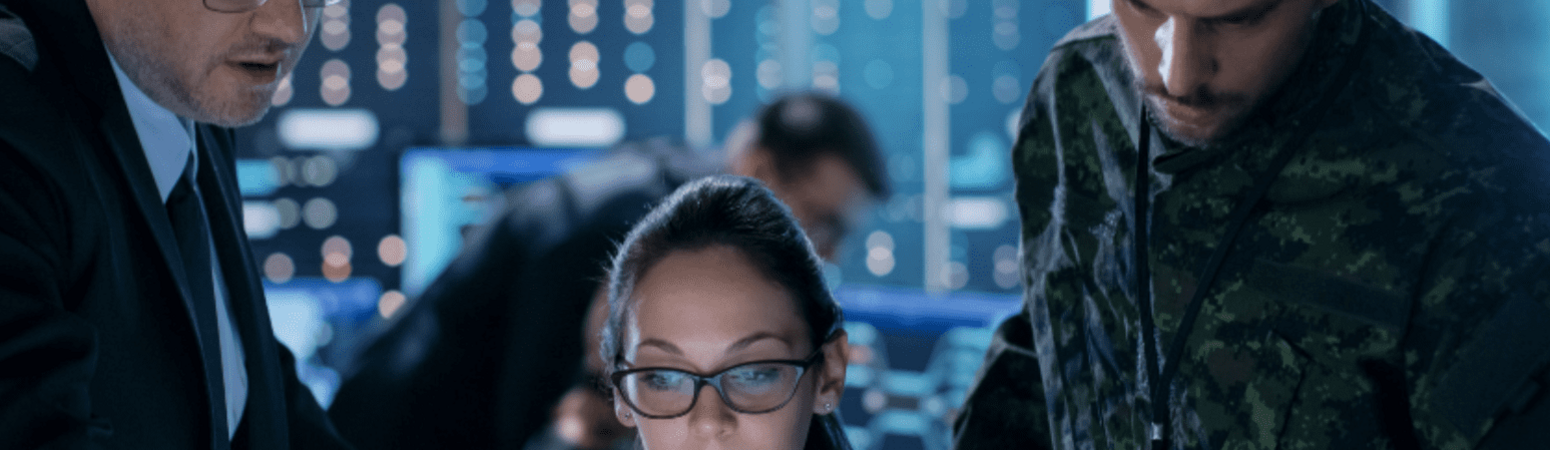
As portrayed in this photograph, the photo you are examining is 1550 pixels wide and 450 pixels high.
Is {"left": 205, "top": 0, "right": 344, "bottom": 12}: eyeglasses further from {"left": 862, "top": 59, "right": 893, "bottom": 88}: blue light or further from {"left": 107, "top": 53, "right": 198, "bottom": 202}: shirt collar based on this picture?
{"left": 862, "top": 59, "right": 893, "bottom": 88}: blue light

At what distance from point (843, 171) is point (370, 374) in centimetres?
102

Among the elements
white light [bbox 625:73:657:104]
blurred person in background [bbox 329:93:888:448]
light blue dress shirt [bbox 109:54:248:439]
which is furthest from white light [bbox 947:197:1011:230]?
light blue dress shirt [bbox 109:54:248:439]

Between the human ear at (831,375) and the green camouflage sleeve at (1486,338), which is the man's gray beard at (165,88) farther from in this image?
the green camouflage sleeve at (1486,338)

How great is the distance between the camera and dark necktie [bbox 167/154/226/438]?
1.17m

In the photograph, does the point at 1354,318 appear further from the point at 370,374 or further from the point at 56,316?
the point at 370,374

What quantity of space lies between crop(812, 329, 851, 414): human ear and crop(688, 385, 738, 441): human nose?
Answer: 11 cm

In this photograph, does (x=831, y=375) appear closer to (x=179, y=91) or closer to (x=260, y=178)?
(x=179, y=91)

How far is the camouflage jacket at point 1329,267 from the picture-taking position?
0.90 m

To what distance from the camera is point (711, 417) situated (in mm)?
1044

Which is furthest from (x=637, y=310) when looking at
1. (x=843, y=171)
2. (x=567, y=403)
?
(x=843, y=171)

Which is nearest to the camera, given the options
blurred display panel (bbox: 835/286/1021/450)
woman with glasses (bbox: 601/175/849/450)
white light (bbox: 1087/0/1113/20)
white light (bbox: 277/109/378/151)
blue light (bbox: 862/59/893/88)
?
woman with glasses (bbox: 601/175/849/450)

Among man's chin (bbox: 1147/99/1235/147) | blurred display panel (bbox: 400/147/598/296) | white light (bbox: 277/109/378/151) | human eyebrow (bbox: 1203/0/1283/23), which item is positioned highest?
human eyebrow (bbox: 1203/0/1283/23)

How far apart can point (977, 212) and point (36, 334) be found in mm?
10540

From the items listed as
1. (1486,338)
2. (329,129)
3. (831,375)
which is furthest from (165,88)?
(329,129)
